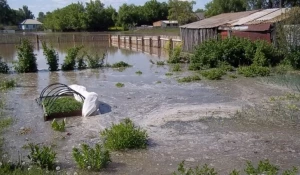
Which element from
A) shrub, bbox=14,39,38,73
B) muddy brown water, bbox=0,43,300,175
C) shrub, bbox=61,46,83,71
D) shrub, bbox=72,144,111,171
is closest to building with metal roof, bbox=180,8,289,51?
muddy brown water, bbox=0,43,300,175

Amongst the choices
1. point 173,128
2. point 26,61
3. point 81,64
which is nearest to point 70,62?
point 81,64

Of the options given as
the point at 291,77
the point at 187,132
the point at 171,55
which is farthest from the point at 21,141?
the point at 171,55

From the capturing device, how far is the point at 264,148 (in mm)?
7930

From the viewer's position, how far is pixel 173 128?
9594 millimetres

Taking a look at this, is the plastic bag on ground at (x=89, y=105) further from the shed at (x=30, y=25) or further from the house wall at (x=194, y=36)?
the shed at (x=30, y=25)

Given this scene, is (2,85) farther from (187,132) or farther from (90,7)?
(90,7)

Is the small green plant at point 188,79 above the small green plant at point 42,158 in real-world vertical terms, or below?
above

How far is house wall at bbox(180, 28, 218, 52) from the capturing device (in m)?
27.6

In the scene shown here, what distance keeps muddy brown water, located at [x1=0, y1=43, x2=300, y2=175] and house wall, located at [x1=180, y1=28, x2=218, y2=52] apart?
11.0 m

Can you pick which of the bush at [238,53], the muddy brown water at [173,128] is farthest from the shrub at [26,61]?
the bush at [238,53]

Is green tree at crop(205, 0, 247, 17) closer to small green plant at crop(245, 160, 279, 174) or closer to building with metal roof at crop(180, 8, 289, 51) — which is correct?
building with metal roof at crop(180, 8, 289, 51)

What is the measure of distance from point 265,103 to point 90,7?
87.7 meters

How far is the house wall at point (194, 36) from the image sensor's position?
1086 inches

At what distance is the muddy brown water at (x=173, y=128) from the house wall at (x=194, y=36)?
1098 centimetres
